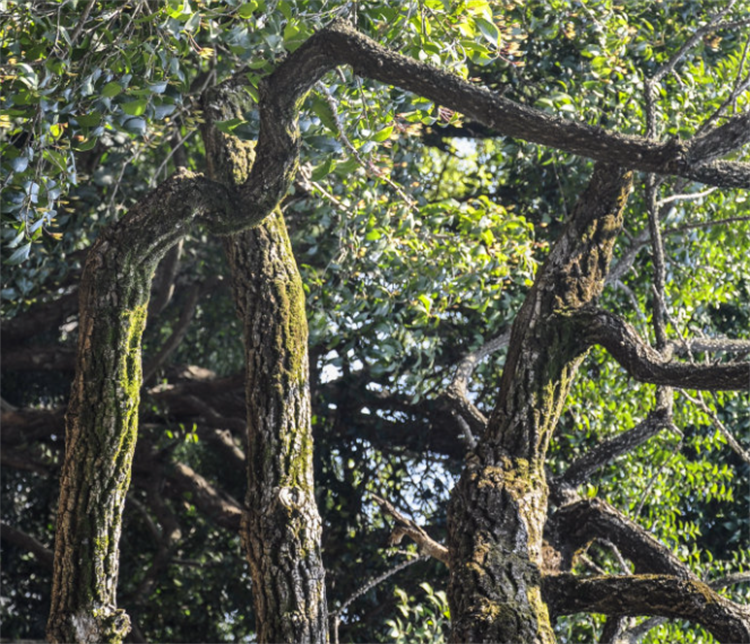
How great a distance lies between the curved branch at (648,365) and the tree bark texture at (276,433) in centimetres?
125

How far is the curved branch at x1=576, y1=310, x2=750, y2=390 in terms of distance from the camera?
3.86 m

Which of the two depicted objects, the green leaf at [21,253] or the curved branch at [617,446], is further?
the curved branch at [617,446]

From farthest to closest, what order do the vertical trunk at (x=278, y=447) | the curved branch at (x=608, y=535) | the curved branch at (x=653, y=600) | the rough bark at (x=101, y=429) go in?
1. the curved branch at (x=608, y=535)
2. the vertical trunk at (x=278, y=447)
3. the rough bark at (x=101, y=429)
4. the curved branch at (x=653, y=600)

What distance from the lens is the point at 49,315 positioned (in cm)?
758

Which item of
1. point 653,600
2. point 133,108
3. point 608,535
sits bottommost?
point 653,600

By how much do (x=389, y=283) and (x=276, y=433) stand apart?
1771 millimetres

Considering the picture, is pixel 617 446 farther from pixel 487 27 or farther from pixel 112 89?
pixel 112 89

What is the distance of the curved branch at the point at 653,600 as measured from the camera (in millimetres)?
3717

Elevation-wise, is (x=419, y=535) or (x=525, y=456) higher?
(x=525, y=456)

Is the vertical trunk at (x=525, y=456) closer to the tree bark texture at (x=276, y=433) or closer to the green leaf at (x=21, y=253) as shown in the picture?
the tree bark texture at (x=276, y=433)

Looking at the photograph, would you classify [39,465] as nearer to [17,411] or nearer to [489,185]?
[17,411]

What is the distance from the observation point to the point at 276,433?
14.8 ft

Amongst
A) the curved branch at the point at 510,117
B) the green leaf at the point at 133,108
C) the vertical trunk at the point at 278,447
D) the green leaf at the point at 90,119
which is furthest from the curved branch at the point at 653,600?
the green leaf at the point at 90,119

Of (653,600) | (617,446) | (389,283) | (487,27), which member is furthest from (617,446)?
(487,27)
